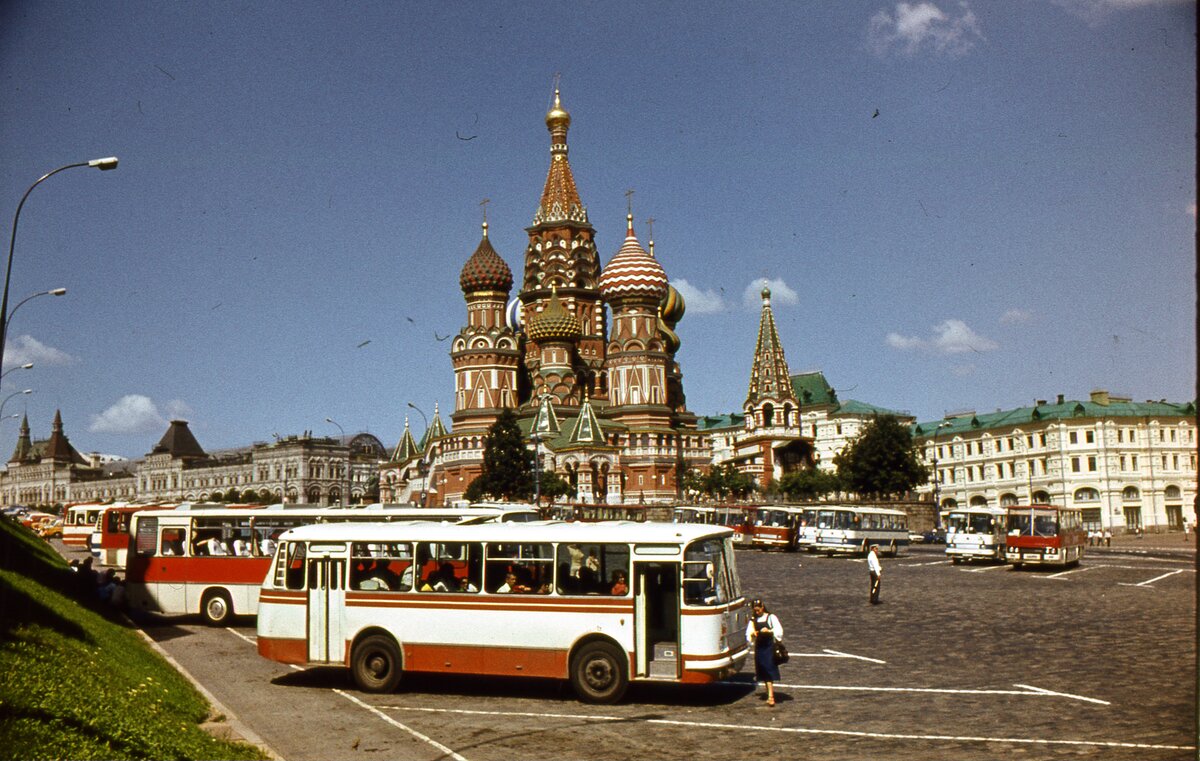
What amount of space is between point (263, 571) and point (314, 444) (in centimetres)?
12664

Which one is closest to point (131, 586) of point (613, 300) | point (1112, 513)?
point (613, 300)

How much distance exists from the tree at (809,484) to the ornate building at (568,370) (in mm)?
8223

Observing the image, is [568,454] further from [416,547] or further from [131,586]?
[416,547]

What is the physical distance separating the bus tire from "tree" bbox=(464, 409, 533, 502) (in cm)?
4844

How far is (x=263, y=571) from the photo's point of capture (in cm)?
2433

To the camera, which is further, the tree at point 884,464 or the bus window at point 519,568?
the tree at point 884,464

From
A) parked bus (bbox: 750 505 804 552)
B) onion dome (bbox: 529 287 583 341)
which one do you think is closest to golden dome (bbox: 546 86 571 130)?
onion dome (bbox: 529 287 583 341)

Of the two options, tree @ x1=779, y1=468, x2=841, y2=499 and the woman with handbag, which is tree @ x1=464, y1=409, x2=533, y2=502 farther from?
the woman with handbag

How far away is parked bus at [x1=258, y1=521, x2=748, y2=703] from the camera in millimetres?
14953

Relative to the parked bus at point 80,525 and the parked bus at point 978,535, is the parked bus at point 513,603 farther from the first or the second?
the parked bus at point 80,525

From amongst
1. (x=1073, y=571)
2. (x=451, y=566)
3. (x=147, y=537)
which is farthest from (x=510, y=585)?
(x=1073, y=571)

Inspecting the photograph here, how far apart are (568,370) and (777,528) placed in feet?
151

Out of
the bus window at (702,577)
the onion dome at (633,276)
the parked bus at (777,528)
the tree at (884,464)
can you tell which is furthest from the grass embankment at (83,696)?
the onion dome at (633,276)

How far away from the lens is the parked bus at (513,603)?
14953mm
